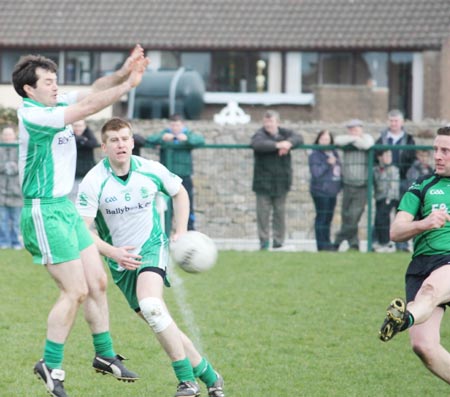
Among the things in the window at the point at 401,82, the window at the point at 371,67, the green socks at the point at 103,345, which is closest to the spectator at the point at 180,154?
the green socks at the point at 103,345

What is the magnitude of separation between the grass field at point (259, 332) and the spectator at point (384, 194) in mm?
1112

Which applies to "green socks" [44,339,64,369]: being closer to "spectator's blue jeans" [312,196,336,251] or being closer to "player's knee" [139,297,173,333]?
"player's knee" [139,297,173,333]

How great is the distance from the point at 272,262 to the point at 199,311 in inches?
151

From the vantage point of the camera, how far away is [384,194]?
16781 mm

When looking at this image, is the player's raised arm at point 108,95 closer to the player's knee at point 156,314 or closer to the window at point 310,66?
the player's knee at point 156,314

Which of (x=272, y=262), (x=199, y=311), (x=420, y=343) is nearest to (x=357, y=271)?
(x=272, y=262)

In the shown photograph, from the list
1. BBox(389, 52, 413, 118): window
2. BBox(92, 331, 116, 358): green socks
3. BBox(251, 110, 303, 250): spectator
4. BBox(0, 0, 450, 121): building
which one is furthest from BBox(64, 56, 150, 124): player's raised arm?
BBox(389, 52, 413, 118): window

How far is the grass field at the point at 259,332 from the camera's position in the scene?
28.3 ft

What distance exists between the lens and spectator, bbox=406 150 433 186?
16.6m

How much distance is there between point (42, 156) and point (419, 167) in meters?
9.73

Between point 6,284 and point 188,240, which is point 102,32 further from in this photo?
point 188,240

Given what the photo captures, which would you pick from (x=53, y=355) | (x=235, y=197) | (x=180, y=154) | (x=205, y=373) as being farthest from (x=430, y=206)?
(x=235, y=197)

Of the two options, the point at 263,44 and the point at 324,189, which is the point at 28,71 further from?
the point at 263,44

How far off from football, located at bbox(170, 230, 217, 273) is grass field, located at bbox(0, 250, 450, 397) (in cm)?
100
